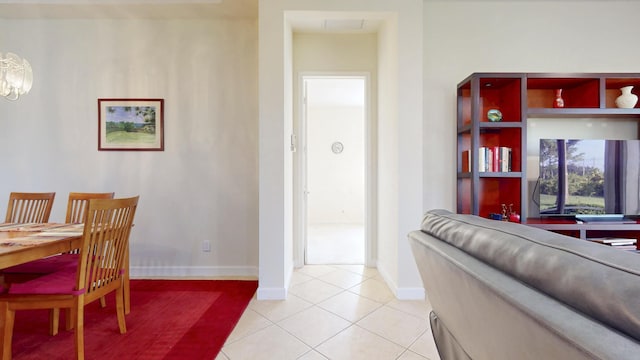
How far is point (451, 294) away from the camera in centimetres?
96

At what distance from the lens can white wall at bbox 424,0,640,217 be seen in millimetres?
2818

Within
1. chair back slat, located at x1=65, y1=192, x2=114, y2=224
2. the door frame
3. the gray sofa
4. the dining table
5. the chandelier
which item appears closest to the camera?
the gray sofa

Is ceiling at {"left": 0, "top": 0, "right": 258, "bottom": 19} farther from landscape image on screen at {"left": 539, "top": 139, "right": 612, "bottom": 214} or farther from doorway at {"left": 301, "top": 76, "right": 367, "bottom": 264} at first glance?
doorway at {"left": 301, "top": 76, "right": 367, "bottom": 264}

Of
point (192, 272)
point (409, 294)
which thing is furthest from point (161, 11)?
point (409, 294)

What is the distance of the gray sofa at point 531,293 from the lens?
49cm

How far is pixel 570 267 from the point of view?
1.99 ft

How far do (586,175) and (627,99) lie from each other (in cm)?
77

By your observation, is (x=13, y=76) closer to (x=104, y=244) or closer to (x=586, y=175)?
(x=104, y=244)

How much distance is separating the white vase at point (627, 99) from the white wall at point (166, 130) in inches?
140

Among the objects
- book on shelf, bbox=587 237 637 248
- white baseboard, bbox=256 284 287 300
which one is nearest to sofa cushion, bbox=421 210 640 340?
white baseboard, bbox=256 284 287 300

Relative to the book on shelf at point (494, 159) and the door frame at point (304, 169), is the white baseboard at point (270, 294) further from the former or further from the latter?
the book on shelf at point (494, 159)

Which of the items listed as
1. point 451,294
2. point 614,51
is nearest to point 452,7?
point 614,51

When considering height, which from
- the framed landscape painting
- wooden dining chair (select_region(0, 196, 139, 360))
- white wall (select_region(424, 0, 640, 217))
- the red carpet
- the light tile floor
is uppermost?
white wall (select_region(424, 0, 640, 217))

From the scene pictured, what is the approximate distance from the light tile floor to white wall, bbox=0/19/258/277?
92 centimetres
